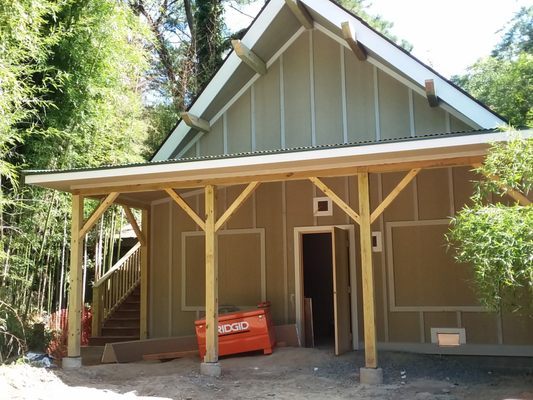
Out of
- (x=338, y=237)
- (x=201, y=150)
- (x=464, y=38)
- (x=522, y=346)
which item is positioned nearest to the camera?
(x=522, y=346)

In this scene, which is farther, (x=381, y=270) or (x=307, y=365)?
(x=381, y=270)

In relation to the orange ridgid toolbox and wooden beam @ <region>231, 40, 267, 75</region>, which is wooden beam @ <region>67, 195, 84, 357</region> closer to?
the orange ridgid toolbox

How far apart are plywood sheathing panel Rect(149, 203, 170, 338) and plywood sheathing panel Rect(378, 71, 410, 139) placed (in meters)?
4.00

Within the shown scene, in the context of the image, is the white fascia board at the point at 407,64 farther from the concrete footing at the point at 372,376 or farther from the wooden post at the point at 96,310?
the wooden post at the point at 96,310

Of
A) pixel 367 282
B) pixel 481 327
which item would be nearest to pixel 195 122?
pixel 367 282

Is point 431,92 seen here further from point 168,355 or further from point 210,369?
point 168,355

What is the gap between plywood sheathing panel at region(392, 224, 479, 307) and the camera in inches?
302

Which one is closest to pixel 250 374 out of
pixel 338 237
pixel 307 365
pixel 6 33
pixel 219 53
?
pixel 307 365

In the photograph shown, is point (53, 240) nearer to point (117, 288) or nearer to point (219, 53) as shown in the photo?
point (117, 288)

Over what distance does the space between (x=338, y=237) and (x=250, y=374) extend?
2.32 metres

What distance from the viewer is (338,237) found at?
782 centimetres

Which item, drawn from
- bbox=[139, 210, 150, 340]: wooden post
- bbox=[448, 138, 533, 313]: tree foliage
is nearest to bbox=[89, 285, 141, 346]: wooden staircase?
bbox=[139, 210, 150, 340]: wooden post

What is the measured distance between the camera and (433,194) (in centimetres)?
794

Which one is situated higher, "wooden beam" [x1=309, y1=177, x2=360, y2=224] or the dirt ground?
"wooden beam" [x1=309, y1=177, x2=360, y2=224]
